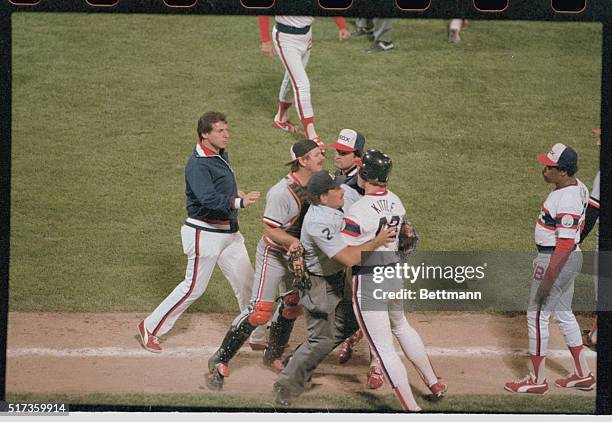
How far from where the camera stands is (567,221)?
6.11 meters

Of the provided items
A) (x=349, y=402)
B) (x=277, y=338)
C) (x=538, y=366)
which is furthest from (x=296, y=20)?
(x=538, y=366)

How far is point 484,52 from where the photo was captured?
696cm

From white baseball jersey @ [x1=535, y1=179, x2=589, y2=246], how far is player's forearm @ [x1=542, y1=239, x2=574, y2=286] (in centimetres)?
4

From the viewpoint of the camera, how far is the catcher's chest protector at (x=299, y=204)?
619 centimetres

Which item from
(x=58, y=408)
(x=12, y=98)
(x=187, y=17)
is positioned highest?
(x=187, y=17)

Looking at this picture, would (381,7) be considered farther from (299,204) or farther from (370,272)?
(370,272)

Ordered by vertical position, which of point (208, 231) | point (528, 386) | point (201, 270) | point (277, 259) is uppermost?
point (208, 231)

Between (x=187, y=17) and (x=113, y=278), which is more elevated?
(x=187, y=17)

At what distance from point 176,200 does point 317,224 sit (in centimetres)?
186

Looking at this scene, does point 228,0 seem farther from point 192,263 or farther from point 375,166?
point 192,263

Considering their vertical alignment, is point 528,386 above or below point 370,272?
below

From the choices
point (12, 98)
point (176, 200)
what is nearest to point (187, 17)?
point (12, 98)

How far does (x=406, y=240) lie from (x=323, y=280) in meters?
0.53

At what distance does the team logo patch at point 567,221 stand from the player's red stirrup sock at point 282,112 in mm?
2234
